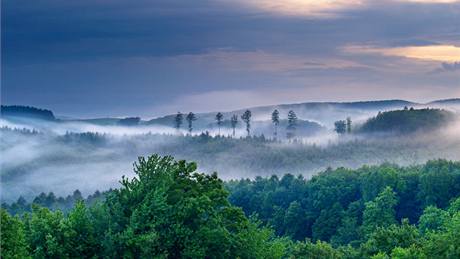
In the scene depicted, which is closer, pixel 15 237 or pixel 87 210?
pixel 15 237

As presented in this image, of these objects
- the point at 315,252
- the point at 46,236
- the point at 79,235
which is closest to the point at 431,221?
the point at 315,252

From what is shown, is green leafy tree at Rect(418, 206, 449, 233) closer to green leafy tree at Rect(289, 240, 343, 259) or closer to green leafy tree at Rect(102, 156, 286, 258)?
green leafy tree at Rect(289, 240, 343, 259)

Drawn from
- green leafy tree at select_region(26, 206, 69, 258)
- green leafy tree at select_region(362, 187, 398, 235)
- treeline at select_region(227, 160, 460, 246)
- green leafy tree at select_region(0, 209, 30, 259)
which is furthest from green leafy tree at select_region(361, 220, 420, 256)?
green leafy tree at select_region(362, 187, 398, 235)

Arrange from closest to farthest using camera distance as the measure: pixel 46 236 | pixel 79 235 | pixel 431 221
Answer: pixel 46 236
pixel 79 235
pixel 431 221

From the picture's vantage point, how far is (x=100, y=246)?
2635 inches

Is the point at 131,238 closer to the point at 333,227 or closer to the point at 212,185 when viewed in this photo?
the point at 212,185

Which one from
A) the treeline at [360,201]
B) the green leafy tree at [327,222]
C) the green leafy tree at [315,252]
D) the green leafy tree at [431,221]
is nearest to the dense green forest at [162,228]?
the green leafy tree at [315,252]

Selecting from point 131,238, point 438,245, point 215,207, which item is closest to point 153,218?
point 131,238

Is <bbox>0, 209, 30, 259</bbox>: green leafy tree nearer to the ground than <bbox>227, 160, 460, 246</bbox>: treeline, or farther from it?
farther from it

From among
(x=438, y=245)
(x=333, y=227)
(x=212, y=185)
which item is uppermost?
(x=212, y=185)

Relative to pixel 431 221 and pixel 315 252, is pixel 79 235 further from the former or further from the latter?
pixel 431 221

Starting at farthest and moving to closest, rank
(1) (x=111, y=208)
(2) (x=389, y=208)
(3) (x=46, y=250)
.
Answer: (2) (x=389, y=208)
(1) (x=111, y=208)
(3) (x=46, y=250)

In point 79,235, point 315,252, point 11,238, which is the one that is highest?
point 11,238

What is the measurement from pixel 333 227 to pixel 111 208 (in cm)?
10572
